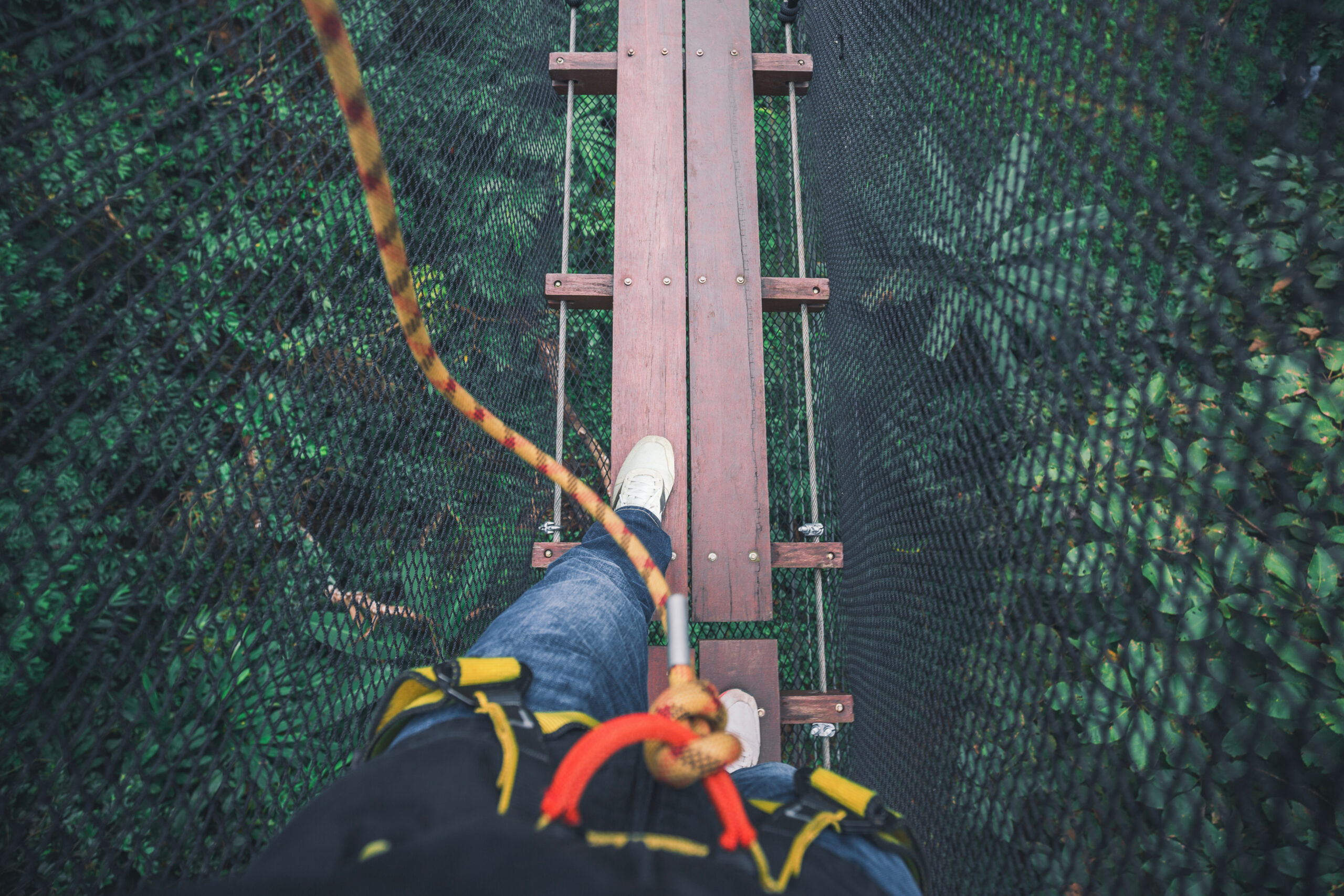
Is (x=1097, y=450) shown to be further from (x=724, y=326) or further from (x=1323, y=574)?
(x=724, y=326)

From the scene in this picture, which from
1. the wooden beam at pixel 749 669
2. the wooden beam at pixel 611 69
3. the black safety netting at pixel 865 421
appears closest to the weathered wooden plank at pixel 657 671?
the wooden beam at pixel 749 669

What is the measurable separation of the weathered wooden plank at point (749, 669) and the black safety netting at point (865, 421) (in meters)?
0.21

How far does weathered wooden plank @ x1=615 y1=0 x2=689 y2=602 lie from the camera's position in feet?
3.97

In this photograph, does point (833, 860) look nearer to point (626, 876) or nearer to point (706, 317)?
point (626, 876)

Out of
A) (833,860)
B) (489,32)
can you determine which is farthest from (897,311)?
(489,32)

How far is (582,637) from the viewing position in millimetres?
717

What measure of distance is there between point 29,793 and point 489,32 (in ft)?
5.67

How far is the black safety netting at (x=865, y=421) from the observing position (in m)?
0.55

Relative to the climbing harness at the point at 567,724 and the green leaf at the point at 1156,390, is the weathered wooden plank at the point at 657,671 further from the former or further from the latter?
the green leaf at the point at 1156,390

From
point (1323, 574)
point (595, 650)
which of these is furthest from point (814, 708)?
point (1323, 574)

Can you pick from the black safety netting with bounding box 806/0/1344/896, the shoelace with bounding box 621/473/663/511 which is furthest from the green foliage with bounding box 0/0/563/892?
the black safety netting with bounding box 806/0/1344/896

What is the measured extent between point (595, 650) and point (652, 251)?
2.69 feet

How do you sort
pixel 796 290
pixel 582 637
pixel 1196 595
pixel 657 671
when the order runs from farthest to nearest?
pixel 796 290 → pixel 657 671 → pixel 1196 595 → pixel 582 637

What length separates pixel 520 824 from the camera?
0.42 metres
